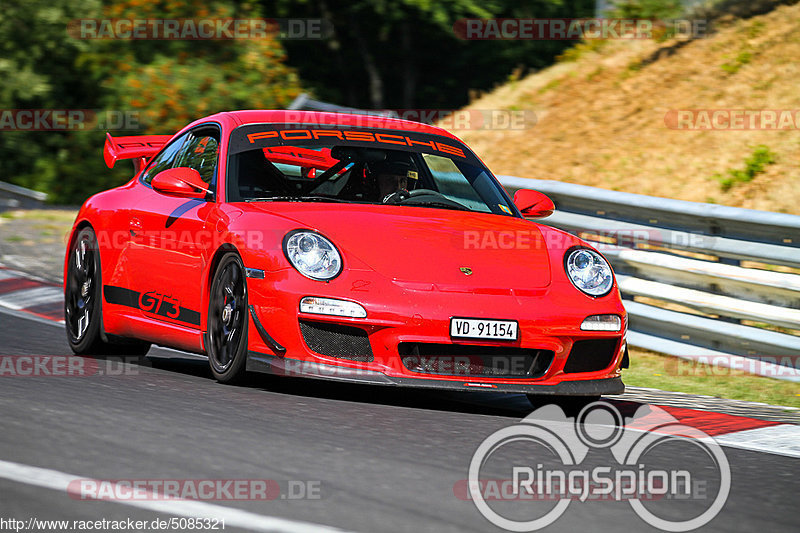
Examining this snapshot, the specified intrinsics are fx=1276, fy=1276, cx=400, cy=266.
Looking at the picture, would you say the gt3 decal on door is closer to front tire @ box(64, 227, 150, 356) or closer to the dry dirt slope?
front tire @ box(64, 227, 150, 356)

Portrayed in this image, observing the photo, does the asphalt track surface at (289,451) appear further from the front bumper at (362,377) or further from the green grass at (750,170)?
the green grass at (750,170)

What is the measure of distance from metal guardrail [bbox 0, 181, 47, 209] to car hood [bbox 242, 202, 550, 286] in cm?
1246

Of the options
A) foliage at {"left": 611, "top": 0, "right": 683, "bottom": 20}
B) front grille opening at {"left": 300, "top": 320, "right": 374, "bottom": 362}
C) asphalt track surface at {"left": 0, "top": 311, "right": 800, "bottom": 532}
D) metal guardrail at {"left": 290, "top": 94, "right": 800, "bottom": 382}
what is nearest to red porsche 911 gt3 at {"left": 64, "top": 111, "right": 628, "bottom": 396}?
front grille opening at {"left": 300, "top": 320, "right": 374, "bottom": 362}

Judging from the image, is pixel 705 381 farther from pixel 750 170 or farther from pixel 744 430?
pixel 750 170

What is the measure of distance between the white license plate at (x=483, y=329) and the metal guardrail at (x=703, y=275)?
2799 millimetres

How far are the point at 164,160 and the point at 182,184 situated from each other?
122 centimetres

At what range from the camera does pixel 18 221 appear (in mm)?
16203

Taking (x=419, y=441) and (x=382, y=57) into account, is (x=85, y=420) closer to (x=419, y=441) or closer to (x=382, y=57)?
(x=419, y=441)

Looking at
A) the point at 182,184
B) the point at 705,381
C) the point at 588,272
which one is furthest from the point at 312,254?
the point at 705,381

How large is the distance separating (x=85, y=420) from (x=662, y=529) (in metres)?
2.38

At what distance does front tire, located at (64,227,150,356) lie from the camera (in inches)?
303

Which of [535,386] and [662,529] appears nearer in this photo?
[662,529]

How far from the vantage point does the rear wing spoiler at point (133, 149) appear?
838 centimetres

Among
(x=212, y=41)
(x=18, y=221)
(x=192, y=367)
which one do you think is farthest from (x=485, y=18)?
(x=192, y=367)
